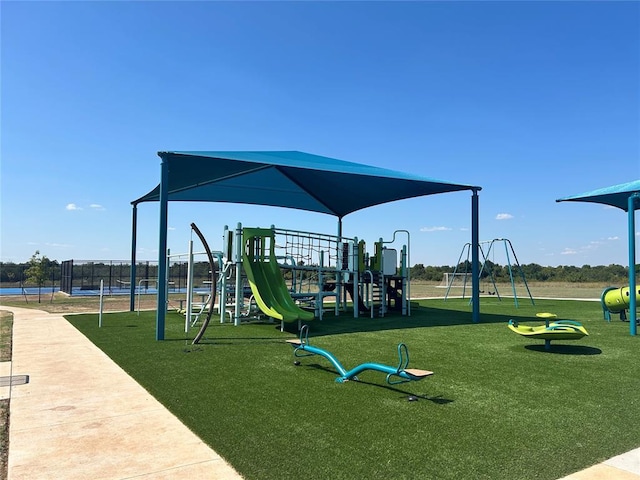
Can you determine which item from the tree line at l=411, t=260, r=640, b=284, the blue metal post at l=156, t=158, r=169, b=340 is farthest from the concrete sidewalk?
the tree line at l=411, t=260, r=640, b=284

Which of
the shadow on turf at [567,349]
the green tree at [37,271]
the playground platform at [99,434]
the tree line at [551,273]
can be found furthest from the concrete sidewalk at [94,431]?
the tree line at [551,273]

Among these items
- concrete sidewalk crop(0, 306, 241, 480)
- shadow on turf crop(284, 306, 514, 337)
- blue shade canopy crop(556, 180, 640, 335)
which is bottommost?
shadow on turf crop(284, 306, 514, 337)

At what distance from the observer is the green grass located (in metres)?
3.67

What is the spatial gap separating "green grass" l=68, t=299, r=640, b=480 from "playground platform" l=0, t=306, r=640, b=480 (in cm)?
18

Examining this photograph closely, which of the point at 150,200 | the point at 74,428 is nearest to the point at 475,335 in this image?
the point at 74,428

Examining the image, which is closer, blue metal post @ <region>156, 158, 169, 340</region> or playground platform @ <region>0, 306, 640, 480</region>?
playground platform @ <region>0, 306, 640, 480</region>

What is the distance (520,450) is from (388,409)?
150 cm

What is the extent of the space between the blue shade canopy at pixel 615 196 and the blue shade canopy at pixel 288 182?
11.7ft

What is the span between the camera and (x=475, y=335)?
429 inches

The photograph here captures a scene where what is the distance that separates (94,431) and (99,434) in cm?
12

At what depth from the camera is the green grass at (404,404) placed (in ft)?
12.0

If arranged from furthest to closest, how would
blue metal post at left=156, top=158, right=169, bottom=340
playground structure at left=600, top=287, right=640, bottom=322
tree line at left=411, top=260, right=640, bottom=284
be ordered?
tree line at left=411, top=260, right=640, bottom=284, playground structure at left=600, top=287, right=640, bottom=322, blue metal post at left=156, top=158, right=169, bottom=340

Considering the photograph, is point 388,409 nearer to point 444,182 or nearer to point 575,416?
point 575,416

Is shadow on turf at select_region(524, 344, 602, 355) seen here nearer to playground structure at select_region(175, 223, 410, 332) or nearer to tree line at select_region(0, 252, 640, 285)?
playground structure at select_region(175, 223, 410, 332)
